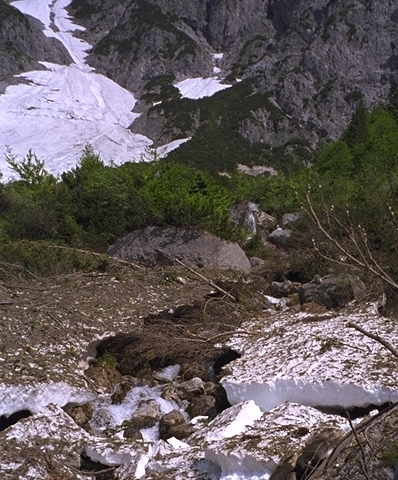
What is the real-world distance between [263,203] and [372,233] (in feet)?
26.9

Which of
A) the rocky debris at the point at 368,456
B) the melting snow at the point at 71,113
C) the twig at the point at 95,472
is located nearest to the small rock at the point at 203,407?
the twig at the point at 95,472

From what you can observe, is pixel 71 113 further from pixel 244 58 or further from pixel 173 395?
pixel 173 395

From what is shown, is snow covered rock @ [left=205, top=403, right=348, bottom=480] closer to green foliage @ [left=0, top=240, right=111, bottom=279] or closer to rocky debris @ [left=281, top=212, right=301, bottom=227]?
green foliage @ [left=0, top=240, right=111, bottom=279]

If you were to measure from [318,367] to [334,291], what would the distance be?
2883mm

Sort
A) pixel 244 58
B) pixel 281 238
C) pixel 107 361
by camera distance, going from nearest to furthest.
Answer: pixel 107 361 < pixel 281 238 < pixel 244 58

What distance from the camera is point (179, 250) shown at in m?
10.1

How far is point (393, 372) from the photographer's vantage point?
16.4 ft

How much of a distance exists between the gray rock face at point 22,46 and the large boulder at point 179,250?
2726 inches

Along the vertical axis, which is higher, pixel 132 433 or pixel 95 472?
pixel 95 472

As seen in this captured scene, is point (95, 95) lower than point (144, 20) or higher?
lower

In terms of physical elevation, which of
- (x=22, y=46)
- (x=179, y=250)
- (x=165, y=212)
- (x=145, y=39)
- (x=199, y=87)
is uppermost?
(x=145, y=39)

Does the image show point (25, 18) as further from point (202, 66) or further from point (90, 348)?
point (90, 348)

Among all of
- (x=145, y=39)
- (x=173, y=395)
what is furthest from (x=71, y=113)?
(x=173, y=395)

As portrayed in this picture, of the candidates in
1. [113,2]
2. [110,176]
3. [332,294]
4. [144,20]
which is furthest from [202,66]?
[332,294]
